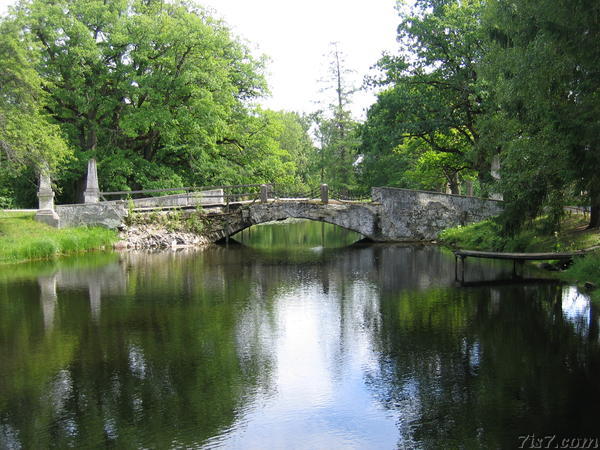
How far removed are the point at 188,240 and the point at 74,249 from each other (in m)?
6.15

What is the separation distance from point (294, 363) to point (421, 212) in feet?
69.3

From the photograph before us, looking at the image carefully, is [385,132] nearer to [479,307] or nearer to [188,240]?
[188,240]

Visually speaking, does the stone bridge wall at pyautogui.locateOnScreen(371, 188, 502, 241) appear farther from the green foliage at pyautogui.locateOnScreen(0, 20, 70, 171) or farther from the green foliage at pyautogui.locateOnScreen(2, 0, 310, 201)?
the green foliage at pyautogui.locateOnScreen(0, 20, 70, 171)

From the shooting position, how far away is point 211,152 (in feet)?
119

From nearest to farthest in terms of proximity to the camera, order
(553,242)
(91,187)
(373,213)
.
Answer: (553,242)
(91,187)
(373,213)

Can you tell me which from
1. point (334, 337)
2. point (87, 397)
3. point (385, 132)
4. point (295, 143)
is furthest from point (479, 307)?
point (295, 143)

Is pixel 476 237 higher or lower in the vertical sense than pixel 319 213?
lower

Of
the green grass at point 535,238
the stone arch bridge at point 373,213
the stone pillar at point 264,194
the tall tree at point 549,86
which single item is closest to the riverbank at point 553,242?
the green grass at point 535,238

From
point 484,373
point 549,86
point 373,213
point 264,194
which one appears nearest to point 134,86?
point 264,194

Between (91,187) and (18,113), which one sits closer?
(18,113)

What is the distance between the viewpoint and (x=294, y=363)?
1086cm

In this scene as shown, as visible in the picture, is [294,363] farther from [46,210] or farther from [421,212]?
[421,212]

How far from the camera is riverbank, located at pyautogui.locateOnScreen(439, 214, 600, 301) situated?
1695 centimetres

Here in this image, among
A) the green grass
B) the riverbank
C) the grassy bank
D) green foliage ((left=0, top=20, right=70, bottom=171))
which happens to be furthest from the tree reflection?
green foliage ((left=0, top=20, right=70, bottom=171))
